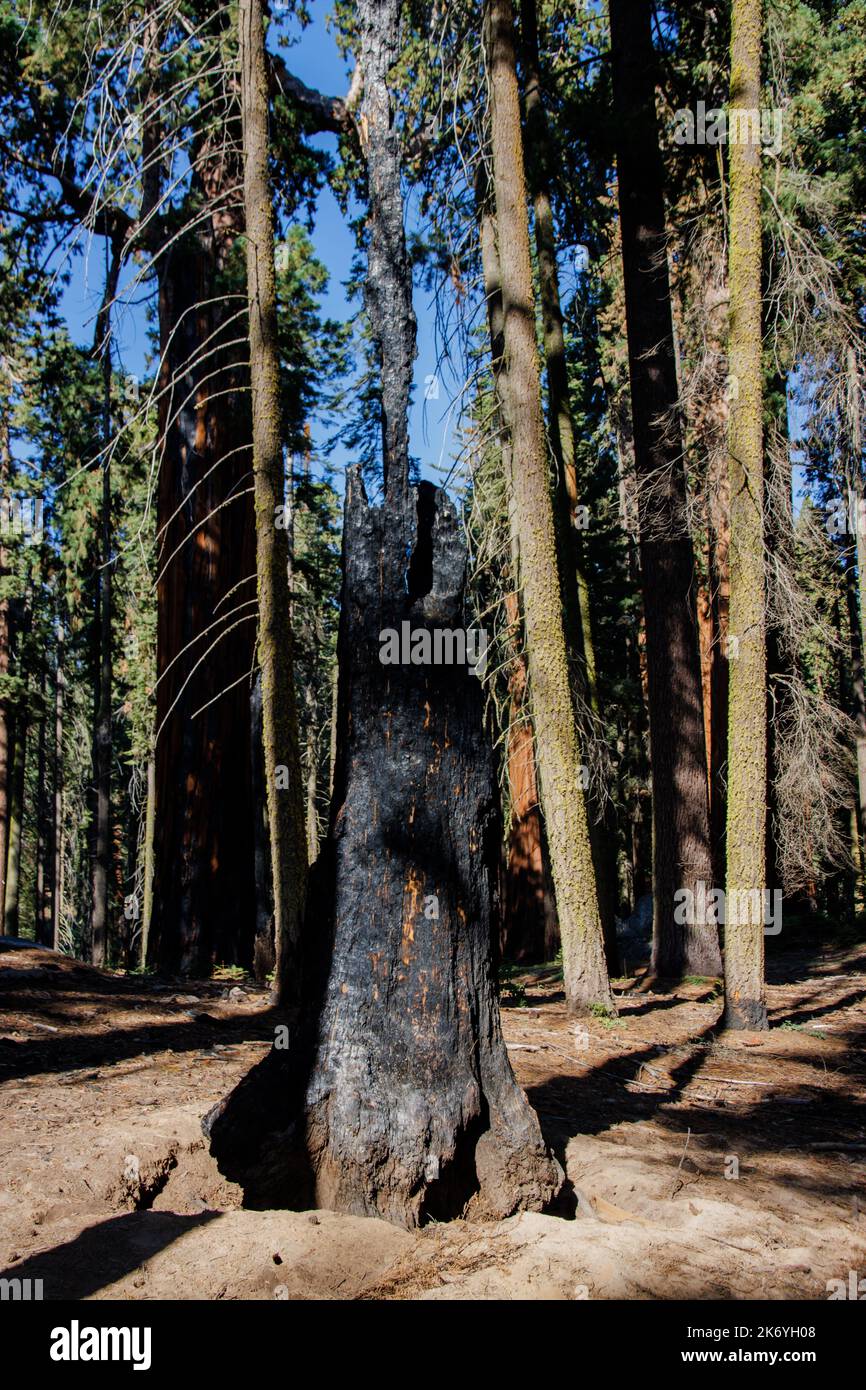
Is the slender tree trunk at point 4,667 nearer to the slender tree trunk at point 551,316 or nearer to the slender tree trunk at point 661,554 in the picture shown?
the slender tree trunk at point 551,316

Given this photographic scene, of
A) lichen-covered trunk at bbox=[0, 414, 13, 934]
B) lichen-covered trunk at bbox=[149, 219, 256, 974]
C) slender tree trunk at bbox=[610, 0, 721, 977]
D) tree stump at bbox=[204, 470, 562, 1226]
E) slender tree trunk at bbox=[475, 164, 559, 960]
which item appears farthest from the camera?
lichen-covered trunk at bbox=[0, 414, 13, 934]

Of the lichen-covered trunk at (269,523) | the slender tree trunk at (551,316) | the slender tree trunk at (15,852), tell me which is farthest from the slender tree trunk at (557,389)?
the slender tree trunk at (15,852)

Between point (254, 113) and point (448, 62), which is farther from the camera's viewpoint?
point (448, 62)

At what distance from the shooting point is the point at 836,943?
15672mm

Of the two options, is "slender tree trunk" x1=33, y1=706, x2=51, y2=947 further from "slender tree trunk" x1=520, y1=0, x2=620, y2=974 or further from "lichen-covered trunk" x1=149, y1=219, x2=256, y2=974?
"slender tree trunk" x1=520, y1=0, x2=620, y2=974

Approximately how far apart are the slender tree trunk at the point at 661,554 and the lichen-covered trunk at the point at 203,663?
4732 millimetres

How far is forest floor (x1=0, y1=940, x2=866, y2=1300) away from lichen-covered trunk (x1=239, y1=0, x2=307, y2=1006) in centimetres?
141

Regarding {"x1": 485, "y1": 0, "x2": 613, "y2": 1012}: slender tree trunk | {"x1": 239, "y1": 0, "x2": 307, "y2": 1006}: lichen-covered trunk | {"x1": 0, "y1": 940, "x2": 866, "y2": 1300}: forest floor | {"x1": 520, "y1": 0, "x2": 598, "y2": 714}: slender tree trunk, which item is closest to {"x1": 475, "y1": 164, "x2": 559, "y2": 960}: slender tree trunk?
{"x1": 520, "y1": 0, "x2": 598, "y2": 714}: slender tree trunk

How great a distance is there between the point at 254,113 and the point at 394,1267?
8.40 m

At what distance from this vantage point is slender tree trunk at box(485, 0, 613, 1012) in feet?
28.2

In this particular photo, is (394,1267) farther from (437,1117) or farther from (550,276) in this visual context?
(550,276)

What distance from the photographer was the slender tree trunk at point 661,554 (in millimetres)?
11477

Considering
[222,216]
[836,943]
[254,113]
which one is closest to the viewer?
[254,113]
